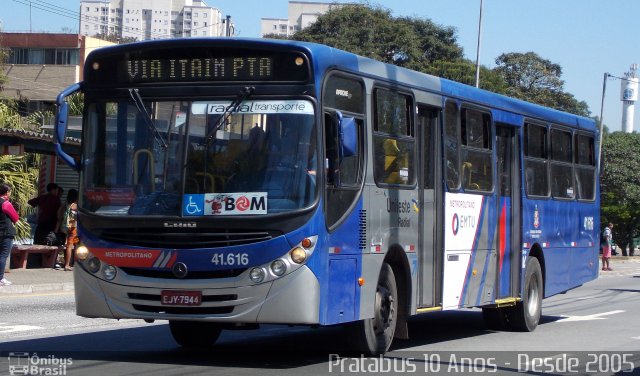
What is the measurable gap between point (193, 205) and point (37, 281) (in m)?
11.0

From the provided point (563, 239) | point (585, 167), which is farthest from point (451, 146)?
point (585, 167)

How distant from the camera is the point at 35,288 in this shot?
62.4ft

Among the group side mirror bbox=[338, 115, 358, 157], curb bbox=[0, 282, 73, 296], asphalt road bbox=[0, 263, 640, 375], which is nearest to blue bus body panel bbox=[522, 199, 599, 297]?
asphalt road bbox=[0, 263, 640, 375]

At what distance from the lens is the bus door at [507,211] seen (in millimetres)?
14531

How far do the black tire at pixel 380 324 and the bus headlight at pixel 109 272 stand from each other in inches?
97.1

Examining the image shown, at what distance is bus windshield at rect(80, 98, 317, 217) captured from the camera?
9719mm

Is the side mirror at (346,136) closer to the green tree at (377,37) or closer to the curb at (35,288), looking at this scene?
the curb at (35,288)

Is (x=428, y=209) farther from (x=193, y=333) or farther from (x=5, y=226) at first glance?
(x=5, y=226)

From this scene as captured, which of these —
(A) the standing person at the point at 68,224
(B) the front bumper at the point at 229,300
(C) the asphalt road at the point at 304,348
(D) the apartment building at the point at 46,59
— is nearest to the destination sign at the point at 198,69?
(B) the front bumper at the point at 229,300

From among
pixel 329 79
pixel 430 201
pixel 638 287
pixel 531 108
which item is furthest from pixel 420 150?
pixel 638 287

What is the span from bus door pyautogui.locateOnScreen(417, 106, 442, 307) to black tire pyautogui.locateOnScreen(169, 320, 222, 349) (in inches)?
92.5

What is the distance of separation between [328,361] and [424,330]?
14.7 ft

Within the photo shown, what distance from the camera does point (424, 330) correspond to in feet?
49.3

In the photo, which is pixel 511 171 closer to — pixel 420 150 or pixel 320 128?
pixel 420 150
